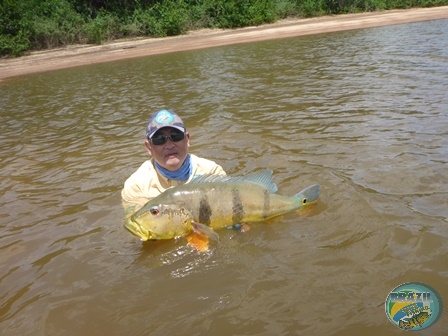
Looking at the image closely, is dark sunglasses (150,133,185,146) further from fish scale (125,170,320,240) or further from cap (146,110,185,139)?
fish scale (125,170,320,240)

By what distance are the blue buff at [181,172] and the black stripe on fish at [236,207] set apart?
2.64 ft

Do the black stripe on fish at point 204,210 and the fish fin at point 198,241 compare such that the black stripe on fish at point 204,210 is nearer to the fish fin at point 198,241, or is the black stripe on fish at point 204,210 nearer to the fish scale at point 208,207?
the fish scale at point 208,207

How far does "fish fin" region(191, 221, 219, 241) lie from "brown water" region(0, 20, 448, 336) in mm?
296

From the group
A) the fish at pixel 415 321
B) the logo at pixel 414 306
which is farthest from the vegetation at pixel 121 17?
the fish at pixel 415 321

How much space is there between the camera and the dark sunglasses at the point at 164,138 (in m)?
4.21

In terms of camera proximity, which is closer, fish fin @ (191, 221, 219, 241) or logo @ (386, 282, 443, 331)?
logo @ (386, 282, 443, 331)

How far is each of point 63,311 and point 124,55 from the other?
23.8 meters

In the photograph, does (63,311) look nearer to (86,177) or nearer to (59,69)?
(86,177)

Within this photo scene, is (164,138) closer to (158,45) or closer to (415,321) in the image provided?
(415,321)

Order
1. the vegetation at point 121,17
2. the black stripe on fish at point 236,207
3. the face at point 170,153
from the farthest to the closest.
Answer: the vegetation at point 121,17
the face at point 170,153
the black stripe on fish at point 236,207

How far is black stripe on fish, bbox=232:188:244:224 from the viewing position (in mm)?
3900

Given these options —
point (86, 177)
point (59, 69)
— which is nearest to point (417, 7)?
point (59, 69)

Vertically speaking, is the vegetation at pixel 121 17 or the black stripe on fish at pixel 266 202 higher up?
the vegetation at pixel 121 17

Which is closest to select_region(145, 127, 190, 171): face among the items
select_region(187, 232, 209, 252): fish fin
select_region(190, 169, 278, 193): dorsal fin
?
select_region(190, 169, 278, 193): dorsal fin
